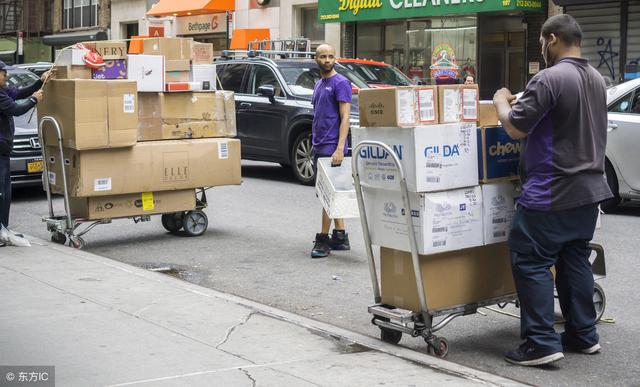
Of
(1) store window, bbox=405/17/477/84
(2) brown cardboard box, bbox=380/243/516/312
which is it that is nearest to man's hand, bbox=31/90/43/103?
(2) brown cardboard box, bbox=380/243/516/312

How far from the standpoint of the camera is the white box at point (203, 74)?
10.3 m

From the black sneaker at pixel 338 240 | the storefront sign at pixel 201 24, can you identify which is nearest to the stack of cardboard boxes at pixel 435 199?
the black sneaker at pixel 338 240

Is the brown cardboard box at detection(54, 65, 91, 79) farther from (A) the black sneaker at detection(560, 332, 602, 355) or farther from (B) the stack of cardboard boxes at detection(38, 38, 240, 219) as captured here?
(A) the black sneaker at detection(560, 332, 602, 355)

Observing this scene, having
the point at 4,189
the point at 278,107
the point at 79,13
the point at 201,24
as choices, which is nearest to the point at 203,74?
the point at 4,189

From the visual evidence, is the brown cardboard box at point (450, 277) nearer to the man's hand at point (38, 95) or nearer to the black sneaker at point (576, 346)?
the black sneaker at point (576, 346)

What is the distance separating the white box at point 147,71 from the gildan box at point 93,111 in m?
0.30

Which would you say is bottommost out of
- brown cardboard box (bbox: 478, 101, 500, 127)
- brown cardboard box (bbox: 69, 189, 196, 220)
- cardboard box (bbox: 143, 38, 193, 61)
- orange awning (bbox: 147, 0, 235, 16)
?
brown cardboard box (bbox: 69, 189, 196, 220)

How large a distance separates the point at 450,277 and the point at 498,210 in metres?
0.51

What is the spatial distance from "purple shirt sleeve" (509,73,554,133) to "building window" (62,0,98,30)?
1470 inches

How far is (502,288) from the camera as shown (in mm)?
6195

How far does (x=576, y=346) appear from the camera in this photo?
5.96 m

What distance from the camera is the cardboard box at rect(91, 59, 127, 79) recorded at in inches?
366

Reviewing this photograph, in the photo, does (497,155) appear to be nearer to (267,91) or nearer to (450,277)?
(450,277)

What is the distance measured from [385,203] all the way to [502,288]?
0.94 metres
